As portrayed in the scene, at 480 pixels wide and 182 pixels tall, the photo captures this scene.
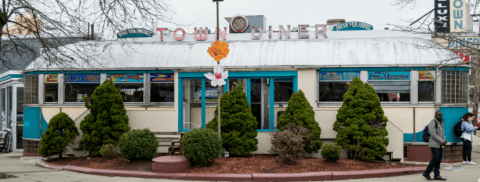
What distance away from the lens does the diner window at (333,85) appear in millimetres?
12312

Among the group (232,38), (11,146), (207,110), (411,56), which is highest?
(232,38)

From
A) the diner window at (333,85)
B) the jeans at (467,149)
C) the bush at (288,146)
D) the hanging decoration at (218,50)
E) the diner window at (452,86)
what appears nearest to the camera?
the bush at (288,146)

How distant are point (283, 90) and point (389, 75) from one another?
330 centimetres

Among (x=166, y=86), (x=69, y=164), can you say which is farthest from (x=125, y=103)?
(x=69, y=164)

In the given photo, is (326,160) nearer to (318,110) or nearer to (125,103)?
(318,110)

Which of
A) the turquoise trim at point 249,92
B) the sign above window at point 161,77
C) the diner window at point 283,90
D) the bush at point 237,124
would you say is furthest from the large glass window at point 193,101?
the diner window at point 283,90

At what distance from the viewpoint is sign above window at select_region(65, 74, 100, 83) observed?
43.5 feet

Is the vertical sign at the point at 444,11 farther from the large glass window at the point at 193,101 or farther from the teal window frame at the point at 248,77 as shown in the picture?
the large glass window at the point at 193,101

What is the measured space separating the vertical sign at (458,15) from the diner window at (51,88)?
50.0 feet

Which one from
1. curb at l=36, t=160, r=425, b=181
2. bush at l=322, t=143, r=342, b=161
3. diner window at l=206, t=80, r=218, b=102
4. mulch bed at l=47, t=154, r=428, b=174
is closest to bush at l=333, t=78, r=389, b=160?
mulch bed at l=47, t=154, r=428, b=174

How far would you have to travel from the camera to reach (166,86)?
13.1m

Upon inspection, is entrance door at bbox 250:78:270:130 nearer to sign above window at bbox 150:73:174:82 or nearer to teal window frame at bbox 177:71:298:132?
teal window frame at bbox 177:71:298:132

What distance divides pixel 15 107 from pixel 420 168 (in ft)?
46.6

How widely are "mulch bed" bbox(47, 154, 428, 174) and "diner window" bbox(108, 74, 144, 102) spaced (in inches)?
101
